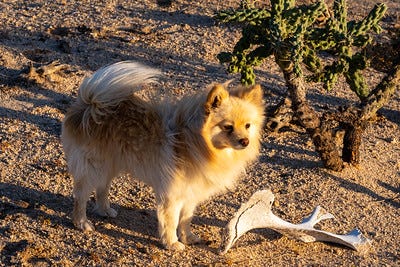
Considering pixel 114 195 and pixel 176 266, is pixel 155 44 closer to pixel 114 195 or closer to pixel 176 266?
pixel 114 195

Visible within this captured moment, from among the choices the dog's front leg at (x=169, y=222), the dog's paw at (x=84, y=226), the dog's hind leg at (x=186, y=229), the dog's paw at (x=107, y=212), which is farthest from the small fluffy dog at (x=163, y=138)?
the dog's paw at (x=107, y=212)

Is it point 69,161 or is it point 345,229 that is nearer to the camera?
point 69,161

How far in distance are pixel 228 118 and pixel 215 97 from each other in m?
0.22

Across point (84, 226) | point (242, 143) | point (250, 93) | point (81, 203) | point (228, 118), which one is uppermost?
point (250, 93)

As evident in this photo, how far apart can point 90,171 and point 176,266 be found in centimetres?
108

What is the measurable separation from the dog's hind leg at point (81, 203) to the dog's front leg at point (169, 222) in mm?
658

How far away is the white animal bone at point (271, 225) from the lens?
6.11m

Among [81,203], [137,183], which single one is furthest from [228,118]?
[137,183]

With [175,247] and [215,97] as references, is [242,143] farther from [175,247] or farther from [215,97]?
[175,247]

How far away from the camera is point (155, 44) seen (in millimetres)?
10273

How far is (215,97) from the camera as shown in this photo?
5742 millimetres

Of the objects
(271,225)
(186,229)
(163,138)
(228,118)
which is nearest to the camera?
(228,118)

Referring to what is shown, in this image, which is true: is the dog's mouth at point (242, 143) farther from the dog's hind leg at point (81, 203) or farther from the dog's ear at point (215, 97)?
the dog's hind leg at point (81, 203)

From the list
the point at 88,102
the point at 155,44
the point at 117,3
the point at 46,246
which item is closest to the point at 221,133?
the point at 88,102
